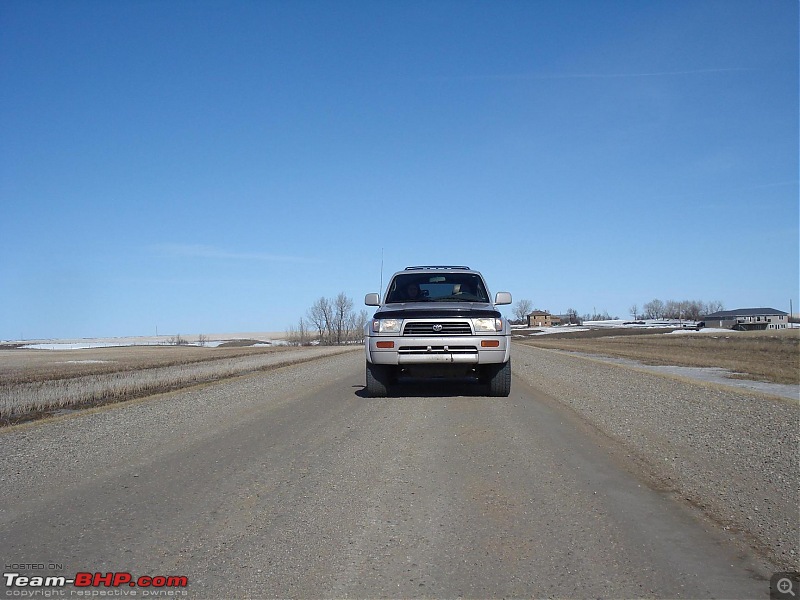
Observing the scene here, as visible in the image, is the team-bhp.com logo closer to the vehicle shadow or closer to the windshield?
the vehicle shadow

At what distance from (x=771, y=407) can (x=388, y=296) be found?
7864 millimetres

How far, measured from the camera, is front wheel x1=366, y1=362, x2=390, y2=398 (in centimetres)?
1150

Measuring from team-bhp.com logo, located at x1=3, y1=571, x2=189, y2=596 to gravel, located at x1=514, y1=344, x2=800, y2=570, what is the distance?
3.97 m

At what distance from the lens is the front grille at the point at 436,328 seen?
10.6 m

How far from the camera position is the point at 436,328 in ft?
34.8

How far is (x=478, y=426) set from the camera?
8.65m

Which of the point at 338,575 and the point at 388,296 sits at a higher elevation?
the point at 388,296

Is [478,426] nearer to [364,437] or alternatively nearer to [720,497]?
[364,437]

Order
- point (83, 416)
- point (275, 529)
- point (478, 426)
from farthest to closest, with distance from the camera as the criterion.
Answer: point (83, 416) → point (478, 426) → point (275, 529)

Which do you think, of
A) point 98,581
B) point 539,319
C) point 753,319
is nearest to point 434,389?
point 98,581

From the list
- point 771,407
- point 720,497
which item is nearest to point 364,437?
point 720,497

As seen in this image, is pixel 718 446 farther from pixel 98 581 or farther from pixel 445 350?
pixel 98 581

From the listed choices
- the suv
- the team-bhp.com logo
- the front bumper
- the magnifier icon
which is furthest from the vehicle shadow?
the team-bhp.com logo

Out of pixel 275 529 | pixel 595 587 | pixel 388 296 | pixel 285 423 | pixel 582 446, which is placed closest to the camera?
pixel 595 587
